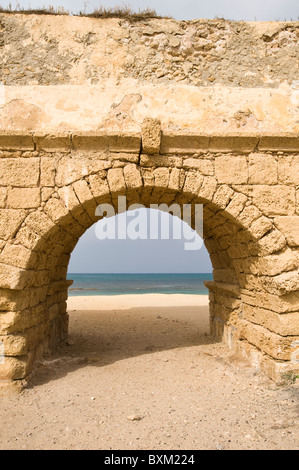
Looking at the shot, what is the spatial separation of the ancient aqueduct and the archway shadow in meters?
0.35

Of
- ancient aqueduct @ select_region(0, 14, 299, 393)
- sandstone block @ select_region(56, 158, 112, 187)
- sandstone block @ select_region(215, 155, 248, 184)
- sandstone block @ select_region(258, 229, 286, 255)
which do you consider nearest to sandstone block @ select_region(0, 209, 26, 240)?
ancient aqueduct @ select_region(0, 14, 299, 393)

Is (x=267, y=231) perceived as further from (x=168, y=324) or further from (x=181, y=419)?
(x=168, y=324)

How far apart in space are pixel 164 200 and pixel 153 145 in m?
1.00

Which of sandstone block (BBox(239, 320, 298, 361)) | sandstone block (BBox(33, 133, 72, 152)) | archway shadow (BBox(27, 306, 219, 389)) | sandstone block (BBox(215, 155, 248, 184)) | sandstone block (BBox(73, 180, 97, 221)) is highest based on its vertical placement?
sandstone block (BBox(33, 133, 72, 152))

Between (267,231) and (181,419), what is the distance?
7.60 ft

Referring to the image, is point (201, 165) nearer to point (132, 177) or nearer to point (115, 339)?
point (132, 177)

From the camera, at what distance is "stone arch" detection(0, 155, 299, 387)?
11.9 feet

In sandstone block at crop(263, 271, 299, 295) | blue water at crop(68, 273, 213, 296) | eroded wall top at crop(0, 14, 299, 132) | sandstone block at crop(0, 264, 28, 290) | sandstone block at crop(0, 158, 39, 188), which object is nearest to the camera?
sandstone block at crop(0, 264, 28, 290)

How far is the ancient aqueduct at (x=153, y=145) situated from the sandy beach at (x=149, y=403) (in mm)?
380

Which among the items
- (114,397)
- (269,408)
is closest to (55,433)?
(114,397)

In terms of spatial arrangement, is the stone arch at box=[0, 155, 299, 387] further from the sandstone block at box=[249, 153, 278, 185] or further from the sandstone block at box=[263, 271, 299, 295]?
the sandstone block at box=[249, 153, 278, 185]

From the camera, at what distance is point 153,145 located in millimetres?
3785

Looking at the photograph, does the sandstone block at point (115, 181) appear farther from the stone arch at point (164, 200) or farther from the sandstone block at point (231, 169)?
the sandstone block at point (231, 169)

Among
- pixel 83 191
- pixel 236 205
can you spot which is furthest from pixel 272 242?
pixel 83 191
